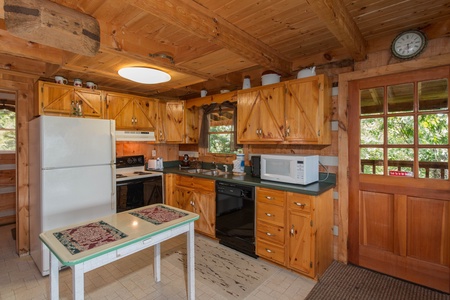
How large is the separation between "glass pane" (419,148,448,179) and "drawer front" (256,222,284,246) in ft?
4.95

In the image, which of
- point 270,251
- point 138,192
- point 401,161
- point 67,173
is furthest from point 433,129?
point 67,173

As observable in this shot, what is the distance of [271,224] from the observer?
2.63 metres

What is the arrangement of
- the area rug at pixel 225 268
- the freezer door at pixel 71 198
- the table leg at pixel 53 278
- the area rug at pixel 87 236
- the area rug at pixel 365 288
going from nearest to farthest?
the area rug at pixel 87 236 → the table leg at pixel 53 278 → the area rug at pixel 365 288 → the area rug at pixel 225 268 → the freezer door at pixel 71 198

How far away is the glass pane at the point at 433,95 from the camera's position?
2.14 meters

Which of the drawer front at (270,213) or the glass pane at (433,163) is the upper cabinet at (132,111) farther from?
the glass pane at (433,163)

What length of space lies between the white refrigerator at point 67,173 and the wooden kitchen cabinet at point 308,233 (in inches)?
87.4

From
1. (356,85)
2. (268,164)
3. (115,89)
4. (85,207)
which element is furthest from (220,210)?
(115,89)

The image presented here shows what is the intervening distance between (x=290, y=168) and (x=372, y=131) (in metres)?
0.98

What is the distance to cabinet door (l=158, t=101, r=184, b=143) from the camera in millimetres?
4100

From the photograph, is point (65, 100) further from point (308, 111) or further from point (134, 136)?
point (308, 111)

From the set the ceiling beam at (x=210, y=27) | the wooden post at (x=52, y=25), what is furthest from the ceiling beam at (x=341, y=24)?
the wooden post at (x=52, y=25)

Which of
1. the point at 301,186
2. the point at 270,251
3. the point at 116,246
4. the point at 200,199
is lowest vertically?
the point at 270,251

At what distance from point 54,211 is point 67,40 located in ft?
5.91

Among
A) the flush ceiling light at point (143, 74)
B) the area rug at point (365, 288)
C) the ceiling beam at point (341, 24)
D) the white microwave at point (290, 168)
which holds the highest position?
the ceiling beam at point (341, 24)
